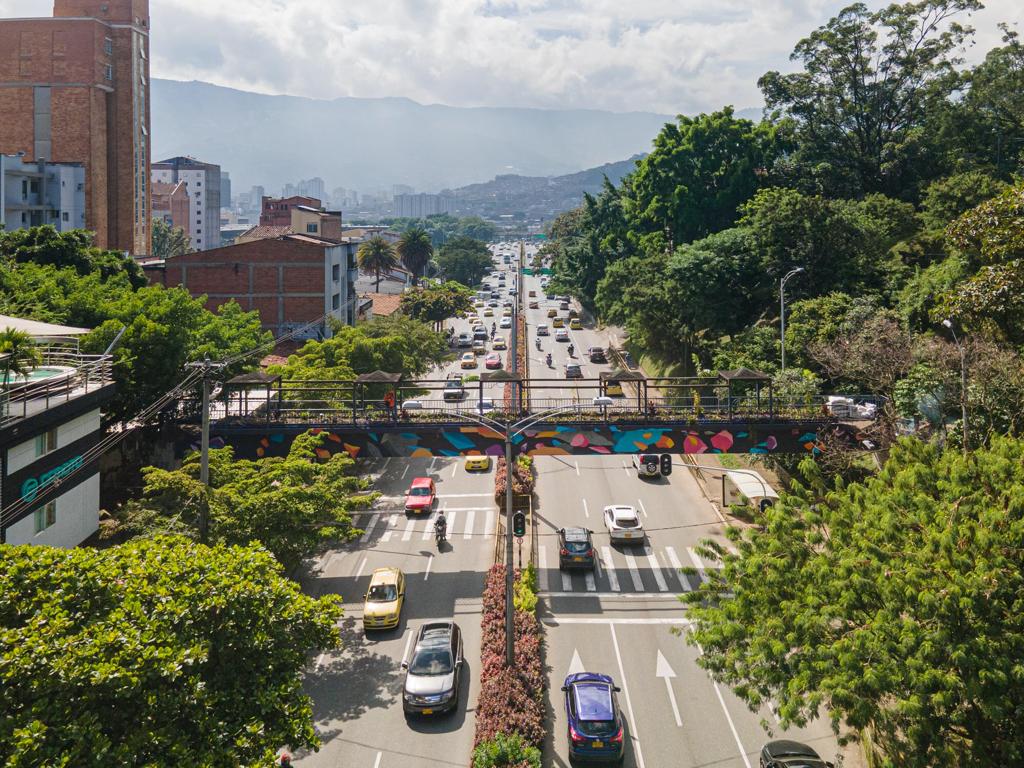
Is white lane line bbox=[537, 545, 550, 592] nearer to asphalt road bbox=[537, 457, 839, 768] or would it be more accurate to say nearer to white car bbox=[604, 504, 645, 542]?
asphalt road bbox=[537, 457, 839, 768]

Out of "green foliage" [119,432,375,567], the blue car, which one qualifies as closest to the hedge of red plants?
the blue car

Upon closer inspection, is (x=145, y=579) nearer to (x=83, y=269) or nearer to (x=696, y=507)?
(x=696, y=507)

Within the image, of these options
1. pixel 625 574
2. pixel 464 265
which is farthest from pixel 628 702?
pixel 464 265

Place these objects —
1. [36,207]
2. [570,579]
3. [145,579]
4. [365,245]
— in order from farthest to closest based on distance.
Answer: [365,245] < [36,207] < [570,579] < [145,579]

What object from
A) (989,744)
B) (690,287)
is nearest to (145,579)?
(989,744)

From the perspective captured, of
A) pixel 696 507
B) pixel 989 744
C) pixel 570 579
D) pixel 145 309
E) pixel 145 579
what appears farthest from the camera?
pixel 696 507
